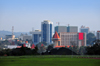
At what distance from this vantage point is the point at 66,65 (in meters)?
47.5

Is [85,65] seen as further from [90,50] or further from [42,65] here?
[90,50]

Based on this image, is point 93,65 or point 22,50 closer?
point 93,65

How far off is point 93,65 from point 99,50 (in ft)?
132

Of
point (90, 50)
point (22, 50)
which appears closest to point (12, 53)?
point (22, 50)

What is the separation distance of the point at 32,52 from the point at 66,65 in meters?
36.9

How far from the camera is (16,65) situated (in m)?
47.0

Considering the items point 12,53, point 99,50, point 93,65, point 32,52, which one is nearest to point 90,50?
point 99,50

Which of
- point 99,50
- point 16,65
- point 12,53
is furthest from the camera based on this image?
point 99,50

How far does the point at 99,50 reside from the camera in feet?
286

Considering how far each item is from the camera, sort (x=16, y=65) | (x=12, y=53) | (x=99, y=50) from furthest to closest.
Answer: (x=99, y=50) < (x=12, y=53) < (x=16, y=65)

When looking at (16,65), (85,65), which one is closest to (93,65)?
(85,65)

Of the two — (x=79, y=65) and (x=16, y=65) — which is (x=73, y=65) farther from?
(x=16, y=65)

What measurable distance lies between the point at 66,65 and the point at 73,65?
46.1 inches

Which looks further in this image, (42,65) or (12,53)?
(12,53)
